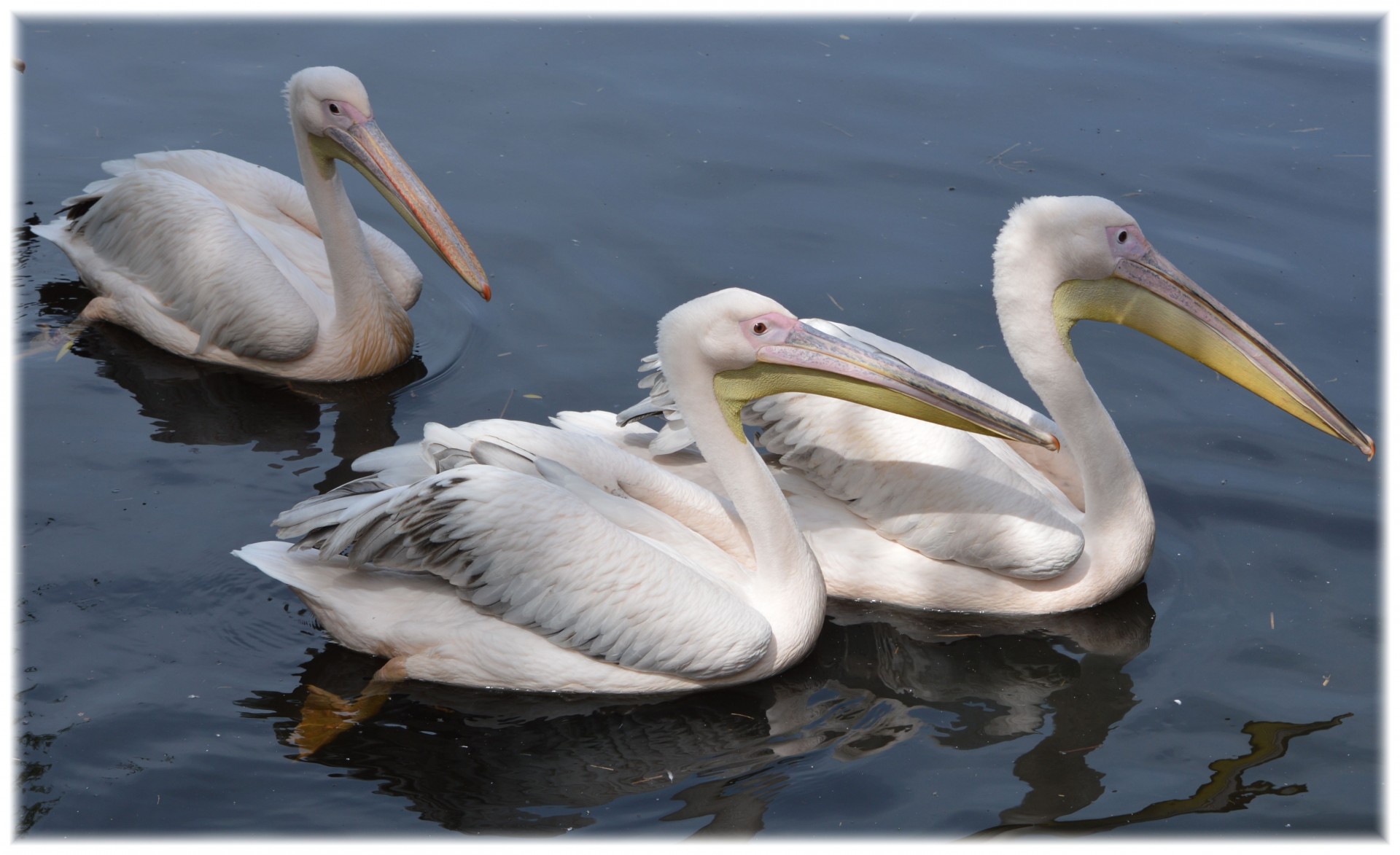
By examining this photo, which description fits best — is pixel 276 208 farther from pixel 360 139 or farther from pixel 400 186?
pixel 400 186

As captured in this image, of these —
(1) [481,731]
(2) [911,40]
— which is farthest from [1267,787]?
(2) [911,40]

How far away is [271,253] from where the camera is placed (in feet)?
17.9

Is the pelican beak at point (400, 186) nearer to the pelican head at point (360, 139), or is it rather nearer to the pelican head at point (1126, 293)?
the pelican head at point (360, 139)

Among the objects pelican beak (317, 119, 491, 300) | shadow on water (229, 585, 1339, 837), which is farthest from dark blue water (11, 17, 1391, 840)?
pelican beak (317, 119, 491, 300)

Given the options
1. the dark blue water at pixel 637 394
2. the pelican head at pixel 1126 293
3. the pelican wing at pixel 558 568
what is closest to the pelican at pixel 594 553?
the pelican wing at pixel 558 568

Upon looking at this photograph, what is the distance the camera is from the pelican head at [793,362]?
147 inches

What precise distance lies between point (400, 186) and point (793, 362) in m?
1.95

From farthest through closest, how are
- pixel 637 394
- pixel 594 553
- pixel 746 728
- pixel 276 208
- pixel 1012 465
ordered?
pixel 276 208 < pixel 637 394 < pixel 1012 465 < pixel 746 728 < pixel 594 553

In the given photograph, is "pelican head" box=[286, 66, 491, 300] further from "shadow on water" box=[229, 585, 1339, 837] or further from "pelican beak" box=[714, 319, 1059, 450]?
"shadow on water" box=[229, 585, 1339, 837]

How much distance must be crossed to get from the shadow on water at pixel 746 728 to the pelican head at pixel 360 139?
5.58 ft

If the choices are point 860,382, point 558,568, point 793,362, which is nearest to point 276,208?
point 558,568

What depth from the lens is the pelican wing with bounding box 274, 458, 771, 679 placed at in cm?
369

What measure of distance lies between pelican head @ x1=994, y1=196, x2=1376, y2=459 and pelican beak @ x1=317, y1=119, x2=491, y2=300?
1.86 m

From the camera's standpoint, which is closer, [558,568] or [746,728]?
[558,568]
